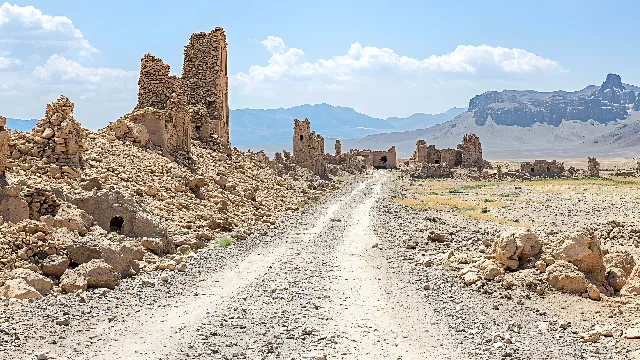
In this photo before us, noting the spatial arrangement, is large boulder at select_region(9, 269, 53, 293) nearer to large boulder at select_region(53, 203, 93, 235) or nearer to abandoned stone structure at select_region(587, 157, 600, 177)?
large boulder at select_region(53, 203, 93, 235)

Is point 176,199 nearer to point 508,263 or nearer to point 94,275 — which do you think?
point 94,275

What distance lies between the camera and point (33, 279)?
36.5 ft

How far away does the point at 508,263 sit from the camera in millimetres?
12820

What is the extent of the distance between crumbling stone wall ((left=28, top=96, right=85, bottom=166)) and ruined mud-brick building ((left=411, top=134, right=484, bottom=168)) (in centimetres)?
6177

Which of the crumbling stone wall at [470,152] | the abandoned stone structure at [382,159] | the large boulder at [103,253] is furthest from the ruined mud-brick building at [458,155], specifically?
the large boulder at [103,253]

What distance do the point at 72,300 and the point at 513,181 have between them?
6012 cm

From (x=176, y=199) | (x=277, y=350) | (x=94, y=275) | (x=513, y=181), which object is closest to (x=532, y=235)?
(x=277, y=350)

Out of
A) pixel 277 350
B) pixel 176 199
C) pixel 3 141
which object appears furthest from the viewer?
pixel 176 199

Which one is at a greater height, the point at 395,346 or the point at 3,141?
the point at 3,141

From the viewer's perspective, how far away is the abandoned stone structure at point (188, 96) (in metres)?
24.7

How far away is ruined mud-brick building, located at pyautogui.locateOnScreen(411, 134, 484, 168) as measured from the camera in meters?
76.9

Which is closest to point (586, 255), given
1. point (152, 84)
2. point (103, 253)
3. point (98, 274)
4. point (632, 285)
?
point (632, 285)

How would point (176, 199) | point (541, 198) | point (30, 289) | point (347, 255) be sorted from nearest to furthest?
1. point (30, 289)
2. point (347, 255)
3. point (176, 199)
4. point (541, 198)

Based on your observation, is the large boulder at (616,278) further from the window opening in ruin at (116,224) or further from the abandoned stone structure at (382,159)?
the abandoned stone structure at (382,159)
